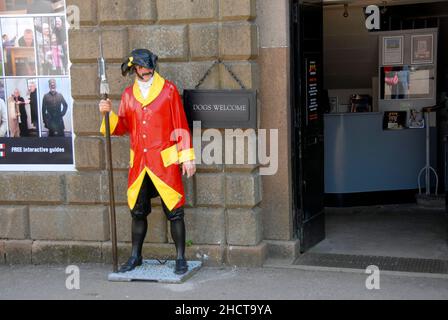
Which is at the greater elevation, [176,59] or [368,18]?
[368,18]

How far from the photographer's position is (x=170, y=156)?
5863 millimetres

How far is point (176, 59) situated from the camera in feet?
20.5

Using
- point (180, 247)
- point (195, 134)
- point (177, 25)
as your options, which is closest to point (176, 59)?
point (177, 25)

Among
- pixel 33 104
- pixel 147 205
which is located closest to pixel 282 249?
pixel 147 205

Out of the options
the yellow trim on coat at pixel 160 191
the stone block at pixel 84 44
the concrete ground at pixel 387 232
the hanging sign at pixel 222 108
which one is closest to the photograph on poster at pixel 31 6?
the stone block at pixel 84 44

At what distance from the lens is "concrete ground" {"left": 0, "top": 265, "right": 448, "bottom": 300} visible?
5590 mm

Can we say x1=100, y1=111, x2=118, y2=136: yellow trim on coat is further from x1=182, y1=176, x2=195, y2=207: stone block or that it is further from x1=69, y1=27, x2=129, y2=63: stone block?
x1=182, y1=176, x2=195, y2=207: stone block

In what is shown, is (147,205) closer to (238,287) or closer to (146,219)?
(146,219)

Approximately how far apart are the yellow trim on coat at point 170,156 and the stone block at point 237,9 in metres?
1.26

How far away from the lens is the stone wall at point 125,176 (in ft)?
20.1

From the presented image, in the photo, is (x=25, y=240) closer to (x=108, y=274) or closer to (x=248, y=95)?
(x=108, y=274)

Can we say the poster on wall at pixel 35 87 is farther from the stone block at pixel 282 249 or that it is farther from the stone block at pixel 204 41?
the stone block at pixel 282 249

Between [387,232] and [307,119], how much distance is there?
5.92ft
